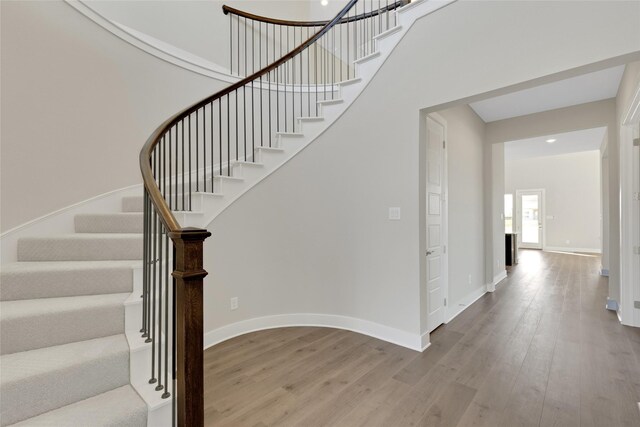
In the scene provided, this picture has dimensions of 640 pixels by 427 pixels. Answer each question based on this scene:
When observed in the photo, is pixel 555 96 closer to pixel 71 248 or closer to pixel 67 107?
pixel 71 248

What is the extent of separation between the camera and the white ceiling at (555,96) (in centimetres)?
322

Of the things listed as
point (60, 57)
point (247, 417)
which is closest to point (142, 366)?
point (247, 417)

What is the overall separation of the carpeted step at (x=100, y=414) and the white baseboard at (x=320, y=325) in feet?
4.22

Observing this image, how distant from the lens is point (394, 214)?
2887 millimetres

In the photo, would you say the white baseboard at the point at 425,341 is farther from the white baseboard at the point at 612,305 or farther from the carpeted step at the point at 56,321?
the white baseboard at the point at 612,305

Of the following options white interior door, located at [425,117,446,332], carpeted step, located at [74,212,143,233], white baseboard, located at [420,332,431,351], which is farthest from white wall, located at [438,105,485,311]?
carpeted step, located at [74,212,143,233]

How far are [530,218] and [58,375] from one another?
500 inches

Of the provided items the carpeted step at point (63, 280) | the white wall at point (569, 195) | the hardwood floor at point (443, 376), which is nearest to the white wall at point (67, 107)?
the carpeted step at point (63, 280)

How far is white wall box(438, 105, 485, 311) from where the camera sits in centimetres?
371

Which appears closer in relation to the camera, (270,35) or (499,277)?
(270,35)

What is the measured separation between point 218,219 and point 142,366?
4.69ft

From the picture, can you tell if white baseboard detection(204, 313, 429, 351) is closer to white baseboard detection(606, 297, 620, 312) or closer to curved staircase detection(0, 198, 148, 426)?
curved staircase detection(0, 198, 148, 426)

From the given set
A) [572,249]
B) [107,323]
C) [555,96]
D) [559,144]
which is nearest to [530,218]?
[572,249]

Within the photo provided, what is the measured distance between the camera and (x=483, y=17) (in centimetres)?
233
